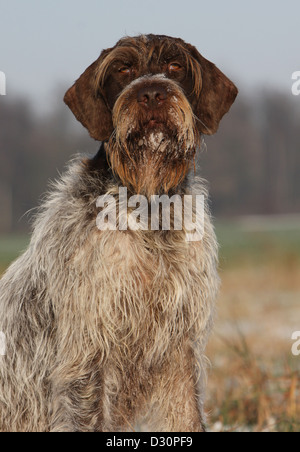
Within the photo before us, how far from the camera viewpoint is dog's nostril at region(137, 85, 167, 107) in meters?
4.06

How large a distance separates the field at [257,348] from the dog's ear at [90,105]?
1434 millimetres

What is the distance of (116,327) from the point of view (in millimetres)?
4469

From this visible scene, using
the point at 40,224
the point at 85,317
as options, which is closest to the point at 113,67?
the point at 40,224

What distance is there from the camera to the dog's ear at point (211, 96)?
4531mm

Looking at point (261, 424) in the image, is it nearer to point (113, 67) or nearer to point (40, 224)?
point (40, 224)

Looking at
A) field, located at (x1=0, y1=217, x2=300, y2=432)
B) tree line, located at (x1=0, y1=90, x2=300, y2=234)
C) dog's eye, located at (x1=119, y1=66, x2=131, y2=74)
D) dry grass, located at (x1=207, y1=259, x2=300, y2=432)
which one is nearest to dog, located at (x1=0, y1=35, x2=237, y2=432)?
dog's eye, located at (x1=119, y1=66, x2=131, y2=74)

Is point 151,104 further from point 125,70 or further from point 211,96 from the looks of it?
point 211,96

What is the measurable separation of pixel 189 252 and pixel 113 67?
127cm

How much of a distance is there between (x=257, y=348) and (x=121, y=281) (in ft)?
19.4

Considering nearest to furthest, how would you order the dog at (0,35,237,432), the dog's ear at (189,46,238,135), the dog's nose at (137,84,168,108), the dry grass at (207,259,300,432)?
the dog's nose at (137,84,168,108) < the dog at (0,35,237,432) < the dog's ear at (189,46,238,135) < the dry grass at (207,259,300,432)

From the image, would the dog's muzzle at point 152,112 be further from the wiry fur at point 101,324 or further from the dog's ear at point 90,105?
the wiry fur at point 101,324

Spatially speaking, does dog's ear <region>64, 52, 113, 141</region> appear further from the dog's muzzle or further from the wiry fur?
the wiry fur

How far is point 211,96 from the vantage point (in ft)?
15.0

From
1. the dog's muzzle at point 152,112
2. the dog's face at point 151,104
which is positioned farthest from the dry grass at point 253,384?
the dog's muzzle at point 152,112
